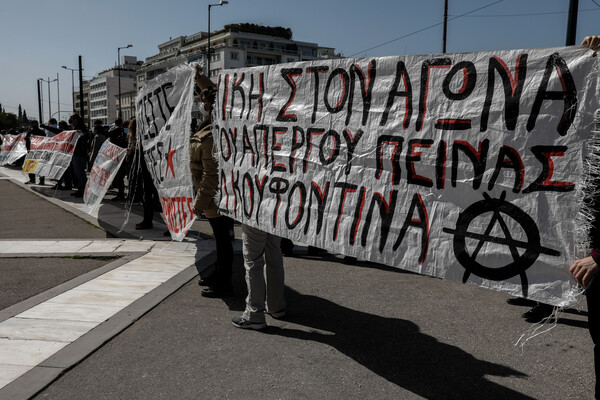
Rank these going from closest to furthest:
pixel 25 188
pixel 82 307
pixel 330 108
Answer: pixel 330 108, pixel 82 307, pixel 25 188

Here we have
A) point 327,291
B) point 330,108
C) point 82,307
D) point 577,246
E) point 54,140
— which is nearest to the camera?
point 577,246

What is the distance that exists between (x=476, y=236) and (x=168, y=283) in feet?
12.0

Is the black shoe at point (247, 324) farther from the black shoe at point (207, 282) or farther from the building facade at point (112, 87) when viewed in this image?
the building facade at point (112, 87)

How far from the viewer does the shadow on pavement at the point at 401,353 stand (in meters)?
3.16

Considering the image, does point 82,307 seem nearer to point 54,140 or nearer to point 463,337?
point 463,337

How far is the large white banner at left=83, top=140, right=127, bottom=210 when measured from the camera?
8188 millimetres

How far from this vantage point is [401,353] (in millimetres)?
3678

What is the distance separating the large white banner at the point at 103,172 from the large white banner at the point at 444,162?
506 centimetres

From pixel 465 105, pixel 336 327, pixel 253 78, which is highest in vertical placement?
pixel 253 78

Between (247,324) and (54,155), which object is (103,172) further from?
(54,155)

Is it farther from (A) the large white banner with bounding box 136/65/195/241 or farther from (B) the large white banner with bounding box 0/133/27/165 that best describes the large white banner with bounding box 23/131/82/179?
(A) the large white banner with bounding box 136/65/195/241

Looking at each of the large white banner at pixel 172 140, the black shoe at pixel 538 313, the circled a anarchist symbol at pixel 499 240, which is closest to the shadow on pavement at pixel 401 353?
the circled a anarchist symbol at pixel 499 240

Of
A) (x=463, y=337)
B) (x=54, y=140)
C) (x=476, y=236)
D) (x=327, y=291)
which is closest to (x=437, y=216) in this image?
(x=476, y=236)

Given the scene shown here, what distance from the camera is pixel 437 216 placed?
2852 millimetres
